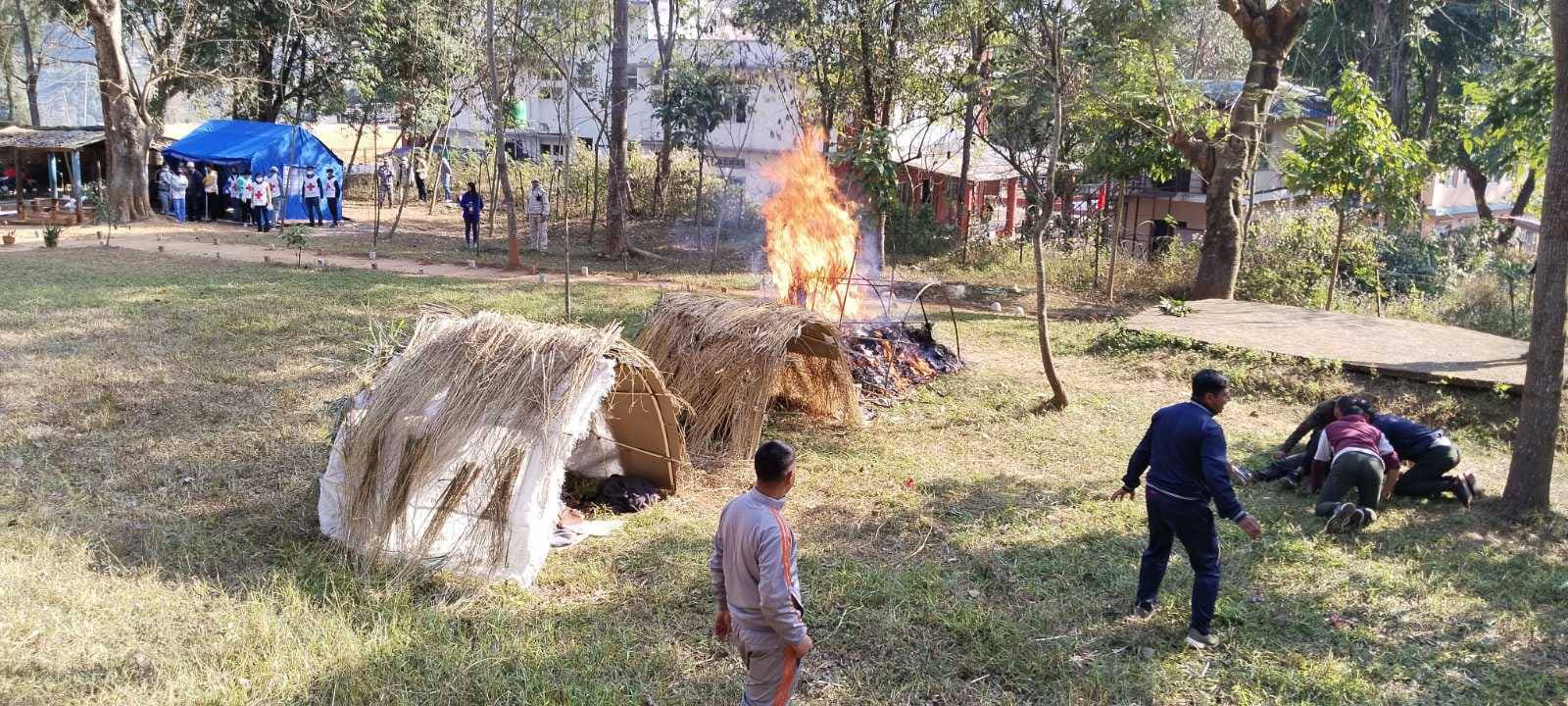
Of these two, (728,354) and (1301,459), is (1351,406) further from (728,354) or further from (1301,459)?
(728,354)

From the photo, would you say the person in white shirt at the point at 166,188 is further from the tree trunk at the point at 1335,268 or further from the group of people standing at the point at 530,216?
the tree trunk at the point at 1335,268

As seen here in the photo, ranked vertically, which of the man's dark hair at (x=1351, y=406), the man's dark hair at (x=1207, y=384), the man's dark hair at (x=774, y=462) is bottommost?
the man's dark hair at (x=1351, y=406)

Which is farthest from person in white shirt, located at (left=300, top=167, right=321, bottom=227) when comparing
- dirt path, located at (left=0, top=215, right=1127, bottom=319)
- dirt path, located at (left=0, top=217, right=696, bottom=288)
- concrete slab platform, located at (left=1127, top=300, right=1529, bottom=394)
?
concrete slab platform, located at (left=1127, top=300, right=1529, bottom=394)

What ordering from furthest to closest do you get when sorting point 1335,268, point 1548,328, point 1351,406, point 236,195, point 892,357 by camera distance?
point 236,195 < point 1335,268 < point 892,357 < point 1351,406 < point 1548,328

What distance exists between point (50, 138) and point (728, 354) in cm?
2756

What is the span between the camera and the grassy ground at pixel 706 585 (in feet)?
15.5

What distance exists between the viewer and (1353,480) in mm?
7125

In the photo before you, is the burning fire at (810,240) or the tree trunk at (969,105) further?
the tree trunk at (969,105)

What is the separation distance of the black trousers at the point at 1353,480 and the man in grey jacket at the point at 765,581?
505 centimetres

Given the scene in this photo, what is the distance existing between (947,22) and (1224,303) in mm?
9556

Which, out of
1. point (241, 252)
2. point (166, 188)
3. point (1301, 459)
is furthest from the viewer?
point (166, 188)

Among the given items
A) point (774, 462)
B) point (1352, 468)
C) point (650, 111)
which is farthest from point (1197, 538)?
point (650, 111)

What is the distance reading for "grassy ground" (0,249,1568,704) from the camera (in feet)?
15.5

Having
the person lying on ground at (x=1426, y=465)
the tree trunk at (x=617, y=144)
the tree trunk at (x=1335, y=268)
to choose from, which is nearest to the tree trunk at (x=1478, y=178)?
the tree trunk at (x=1335, y=268)
